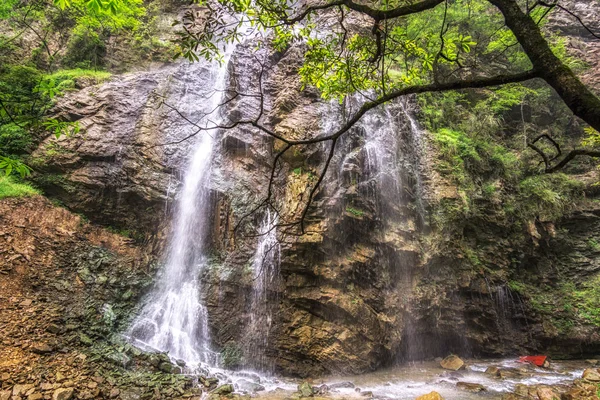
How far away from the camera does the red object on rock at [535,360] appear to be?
9516 mm

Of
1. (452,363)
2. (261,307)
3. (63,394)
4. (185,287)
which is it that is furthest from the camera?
(452,363)

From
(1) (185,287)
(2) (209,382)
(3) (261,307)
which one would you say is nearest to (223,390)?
(2) (209,382)

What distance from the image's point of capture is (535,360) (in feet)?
31.8

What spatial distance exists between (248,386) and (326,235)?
4136 mm

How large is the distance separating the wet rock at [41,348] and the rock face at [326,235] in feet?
7.27

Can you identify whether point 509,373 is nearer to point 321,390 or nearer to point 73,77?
point 321,390

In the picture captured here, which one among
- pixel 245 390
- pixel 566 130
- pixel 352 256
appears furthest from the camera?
pixel 566 130

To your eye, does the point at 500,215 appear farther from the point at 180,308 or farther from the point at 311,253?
the point at 180,308

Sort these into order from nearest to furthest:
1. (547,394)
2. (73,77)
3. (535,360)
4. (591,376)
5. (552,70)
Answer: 1. (552,70)
2. (547,394)
3. (591,376)
4. (535,360)
5. (73,77)

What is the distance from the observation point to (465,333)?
10.4 metres

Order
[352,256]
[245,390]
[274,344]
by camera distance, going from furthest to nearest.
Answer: [352,256], [274,344], [245,390]

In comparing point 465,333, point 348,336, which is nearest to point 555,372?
point 465,333

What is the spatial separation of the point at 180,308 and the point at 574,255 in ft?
43.9

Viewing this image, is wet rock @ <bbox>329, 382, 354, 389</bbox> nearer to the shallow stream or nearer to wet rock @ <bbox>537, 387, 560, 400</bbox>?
the shallow stream
